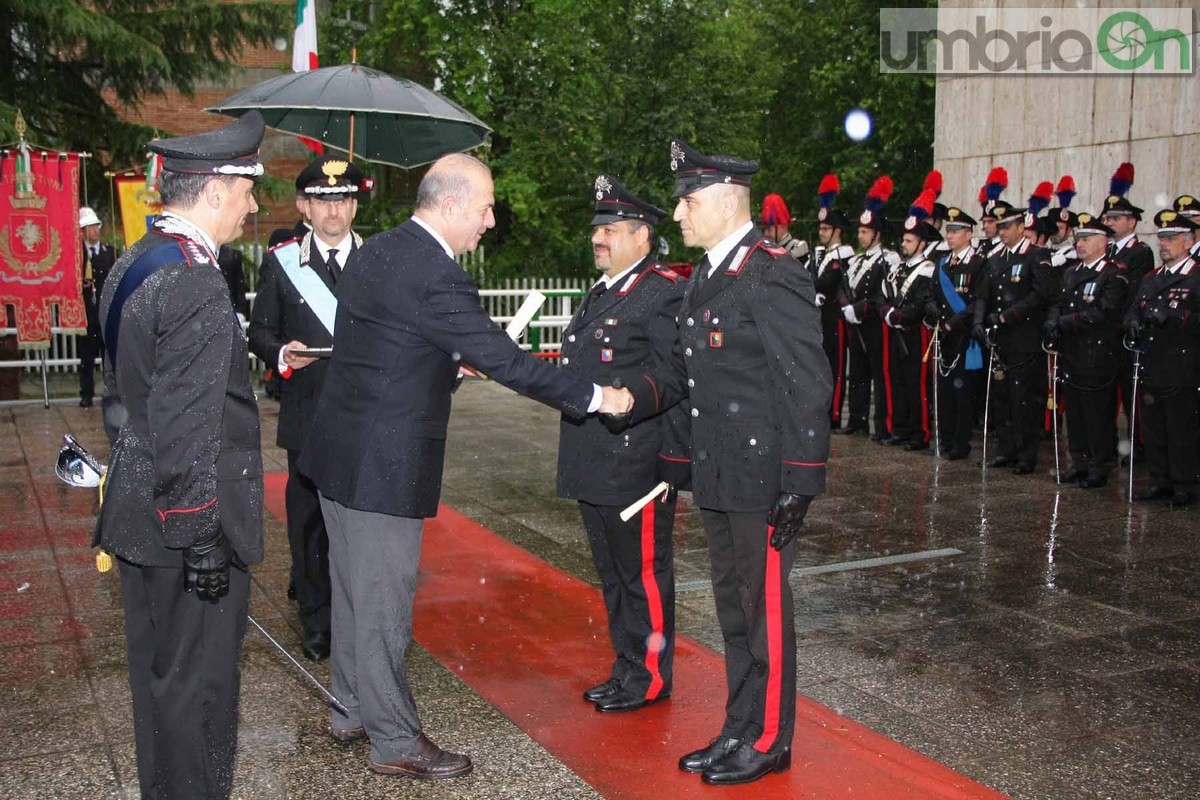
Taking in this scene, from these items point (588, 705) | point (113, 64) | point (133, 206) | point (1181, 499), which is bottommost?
point (588, 705)

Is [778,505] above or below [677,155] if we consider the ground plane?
below

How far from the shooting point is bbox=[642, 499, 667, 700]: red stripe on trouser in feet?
15.3

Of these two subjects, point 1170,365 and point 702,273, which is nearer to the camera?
point 702,273

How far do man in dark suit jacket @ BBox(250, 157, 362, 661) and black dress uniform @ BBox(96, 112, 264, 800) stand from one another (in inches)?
68.5

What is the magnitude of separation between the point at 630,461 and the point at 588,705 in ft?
→ 3.26

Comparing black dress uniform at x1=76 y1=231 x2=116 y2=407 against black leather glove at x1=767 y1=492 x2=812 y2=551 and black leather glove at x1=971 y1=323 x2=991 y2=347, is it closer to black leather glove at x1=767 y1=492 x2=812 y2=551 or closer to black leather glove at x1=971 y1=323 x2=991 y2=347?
black leather glove at x1=971 y1=323 x2=991 y2=347

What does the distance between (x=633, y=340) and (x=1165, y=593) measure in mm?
3453

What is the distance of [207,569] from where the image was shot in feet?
10.7

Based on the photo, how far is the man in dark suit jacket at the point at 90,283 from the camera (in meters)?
13.5

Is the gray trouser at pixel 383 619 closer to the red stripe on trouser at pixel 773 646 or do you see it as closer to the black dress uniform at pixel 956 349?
the red stripe on trouser at pixel 773 646

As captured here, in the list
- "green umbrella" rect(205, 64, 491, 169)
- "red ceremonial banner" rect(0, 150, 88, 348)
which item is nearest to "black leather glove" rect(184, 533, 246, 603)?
"green umbrella" rect(205, 64, 491, 169)

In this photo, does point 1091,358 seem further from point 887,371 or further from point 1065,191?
point 1065,191

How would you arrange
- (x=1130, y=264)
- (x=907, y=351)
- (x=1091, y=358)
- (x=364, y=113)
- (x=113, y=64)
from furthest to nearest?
(x=113, y=64)
(x=907, y=351)
(x=1130, y=264)
(x=1091, y=358)
(x=364, y=113)

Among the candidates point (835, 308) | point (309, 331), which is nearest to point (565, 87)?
point (835, 308)
